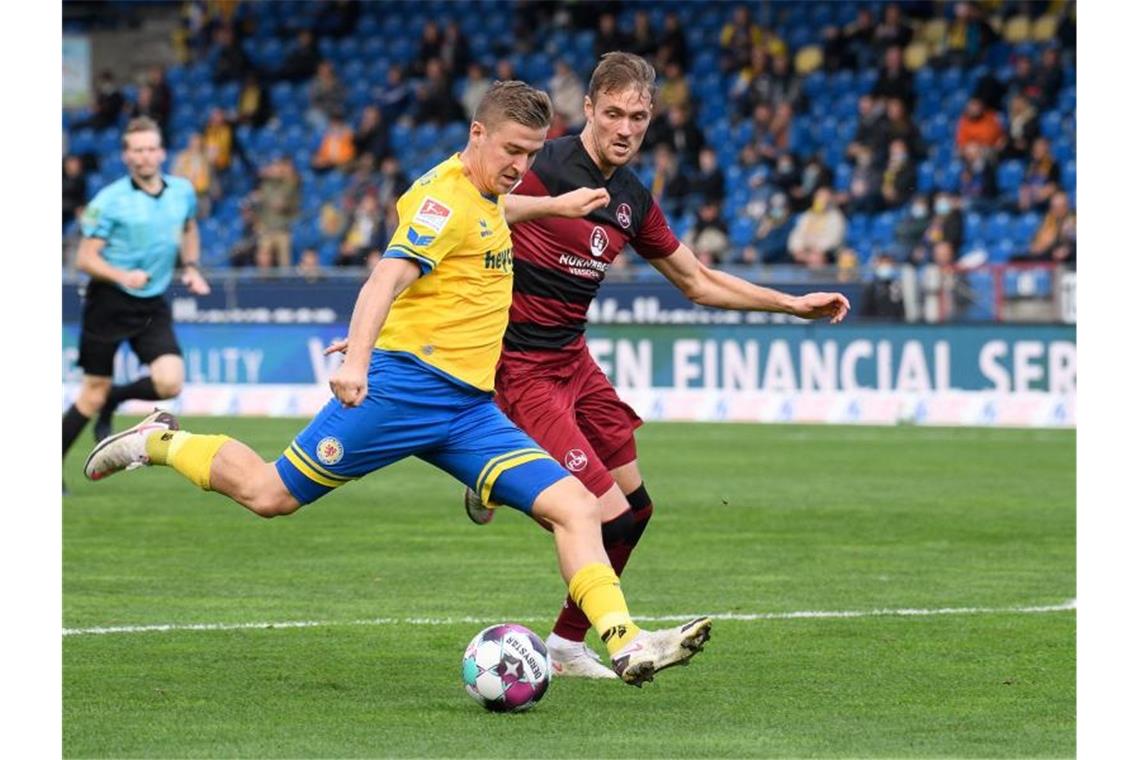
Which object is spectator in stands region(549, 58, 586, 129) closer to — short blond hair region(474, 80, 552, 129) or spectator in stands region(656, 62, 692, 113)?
spectator in stands region(656, 62, 692, 113)

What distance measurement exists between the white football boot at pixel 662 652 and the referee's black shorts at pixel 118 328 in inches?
328

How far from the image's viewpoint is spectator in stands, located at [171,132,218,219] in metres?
30.4

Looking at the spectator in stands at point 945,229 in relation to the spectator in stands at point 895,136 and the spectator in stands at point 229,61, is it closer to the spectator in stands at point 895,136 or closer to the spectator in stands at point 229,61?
the spectator in stands at point 895,136

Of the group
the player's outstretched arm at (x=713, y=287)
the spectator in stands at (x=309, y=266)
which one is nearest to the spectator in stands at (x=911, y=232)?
the spectator in stands at (x=309, y=266)

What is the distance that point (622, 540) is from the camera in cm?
790

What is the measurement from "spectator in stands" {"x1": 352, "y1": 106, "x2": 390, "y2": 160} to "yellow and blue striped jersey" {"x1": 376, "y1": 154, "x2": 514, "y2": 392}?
22.4m

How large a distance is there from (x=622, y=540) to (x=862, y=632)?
124 cm

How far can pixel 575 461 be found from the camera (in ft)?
25.1

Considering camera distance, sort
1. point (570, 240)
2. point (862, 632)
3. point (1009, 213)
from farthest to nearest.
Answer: point (1009, 213)
point (862, 632)
point (570, 240)

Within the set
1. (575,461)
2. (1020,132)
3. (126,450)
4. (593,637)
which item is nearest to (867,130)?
(1020,132)

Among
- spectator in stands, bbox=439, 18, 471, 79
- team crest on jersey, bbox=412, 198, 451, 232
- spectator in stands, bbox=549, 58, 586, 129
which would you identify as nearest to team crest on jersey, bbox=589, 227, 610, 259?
team crest on jersey, bbox=412, 198, 451, 232

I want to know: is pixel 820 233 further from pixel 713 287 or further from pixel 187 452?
pixel 187 452
